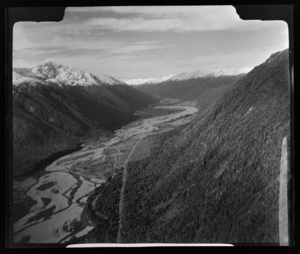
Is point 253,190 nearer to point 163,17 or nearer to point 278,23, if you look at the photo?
point 278,23

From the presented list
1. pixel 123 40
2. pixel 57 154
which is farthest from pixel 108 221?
pixel 123 40

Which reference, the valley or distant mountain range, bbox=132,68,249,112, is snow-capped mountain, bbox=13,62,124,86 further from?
the valley

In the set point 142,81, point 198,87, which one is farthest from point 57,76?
point 198,87

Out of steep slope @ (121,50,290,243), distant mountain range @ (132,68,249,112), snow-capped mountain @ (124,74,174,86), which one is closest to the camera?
steep slope @ (121,50,290,243)

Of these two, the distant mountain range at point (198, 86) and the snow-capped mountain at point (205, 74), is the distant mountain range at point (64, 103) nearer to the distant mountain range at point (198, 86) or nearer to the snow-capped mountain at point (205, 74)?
the distant mountain range at point (198, 86)

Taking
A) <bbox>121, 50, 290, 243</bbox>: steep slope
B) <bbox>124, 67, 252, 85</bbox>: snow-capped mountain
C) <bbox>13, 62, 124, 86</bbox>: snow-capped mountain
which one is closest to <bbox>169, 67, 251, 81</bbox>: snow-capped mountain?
<bbox>124, 67, 252, 85</bbox>: snow-capped mountain

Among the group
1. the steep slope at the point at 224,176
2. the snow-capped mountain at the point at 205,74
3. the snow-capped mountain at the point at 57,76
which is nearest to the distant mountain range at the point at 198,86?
the snow-capped mountain at the point at 205,74
